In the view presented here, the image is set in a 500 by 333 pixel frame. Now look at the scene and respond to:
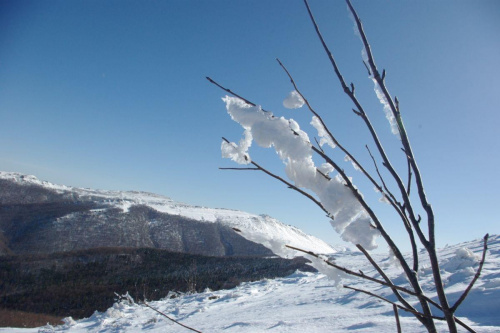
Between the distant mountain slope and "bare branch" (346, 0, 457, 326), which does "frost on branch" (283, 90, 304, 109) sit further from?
the distant mountain slope

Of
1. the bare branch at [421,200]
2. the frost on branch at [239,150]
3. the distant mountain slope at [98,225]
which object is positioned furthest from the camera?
the distant mountain slope at [98,225]

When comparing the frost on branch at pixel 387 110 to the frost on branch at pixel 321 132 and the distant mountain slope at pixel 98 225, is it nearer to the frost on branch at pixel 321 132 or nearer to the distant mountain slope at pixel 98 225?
the frost on branch at pixel 321 132

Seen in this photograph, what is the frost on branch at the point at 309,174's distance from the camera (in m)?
0.41

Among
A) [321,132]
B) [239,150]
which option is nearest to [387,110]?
[321,132]

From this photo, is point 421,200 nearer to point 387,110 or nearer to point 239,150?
point 387,110

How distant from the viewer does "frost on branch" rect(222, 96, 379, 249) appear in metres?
0.41

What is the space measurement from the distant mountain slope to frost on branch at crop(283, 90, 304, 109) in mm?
24228

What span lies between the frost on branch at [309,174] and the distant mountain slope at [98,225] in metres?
24.3

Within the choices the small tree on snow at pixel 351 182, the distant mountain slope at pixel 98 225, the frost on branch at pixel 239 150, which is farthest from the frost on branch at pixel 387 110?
the distant mountain slope at pixel 98 225

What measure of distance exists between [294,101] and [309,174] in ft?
0.62

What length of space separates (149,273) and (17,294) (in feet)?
18.7

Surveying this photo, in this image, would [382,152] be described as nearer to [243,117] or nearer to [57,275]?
[243,117]

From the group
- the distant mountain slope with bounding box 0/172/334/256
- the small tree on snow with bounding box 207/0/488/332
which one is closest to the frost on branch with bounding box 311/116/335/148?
the small tree on snow with bounding box 207/0/488/332

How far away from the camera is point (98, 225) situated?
26109mm
